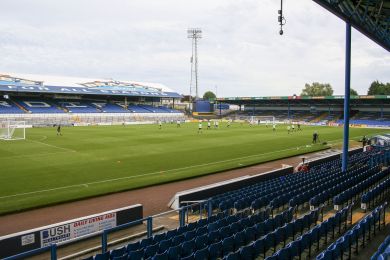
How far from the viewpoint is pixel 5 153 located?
26.6 m

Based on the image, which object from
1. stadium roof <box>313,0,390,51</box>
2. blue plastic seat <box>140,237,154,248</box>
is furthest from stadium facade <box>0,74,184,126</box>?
blue plastic seat <box>140,237,154,248</box>

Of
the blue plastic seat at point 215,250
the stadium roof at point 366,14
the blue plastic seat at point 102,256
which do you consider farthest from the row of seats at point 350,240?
the stadium roof at point 366,14

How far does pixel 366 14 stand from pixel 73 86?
66.0 meters

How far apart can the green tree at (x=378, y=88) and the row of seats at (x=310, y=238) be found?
119 meters

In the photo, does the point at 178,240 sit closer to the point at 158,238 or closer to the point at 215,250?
the point at 158,238

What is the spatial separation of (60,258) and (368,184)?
1181 centimetres

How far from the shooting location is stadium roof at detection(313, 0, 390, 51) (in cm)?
1380

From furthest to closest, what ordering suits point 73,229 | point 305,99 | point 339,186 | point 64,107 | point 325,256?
point 305,99 < point 64,107 < point 339,186 < point 73,229 < point 325,256

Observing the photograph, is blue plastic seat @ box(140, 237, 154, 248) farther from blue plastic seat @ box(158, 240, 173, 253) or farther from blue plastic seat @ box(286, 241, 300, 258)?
blue plastic seat @ box(286, 241, 300, 258)

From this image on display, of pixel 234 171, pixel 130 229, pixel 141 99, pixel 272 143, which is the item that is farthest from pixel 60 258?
pixel 141 99

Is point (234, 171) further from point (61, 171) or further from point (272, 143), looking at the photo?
point (272, 143)

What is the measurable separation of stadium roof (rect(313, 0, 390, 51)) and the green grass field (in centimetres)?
1104

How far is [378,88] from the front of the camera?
121562 millimetres

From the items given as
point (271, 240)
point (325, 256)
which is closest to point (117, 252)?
point (271, 240)
